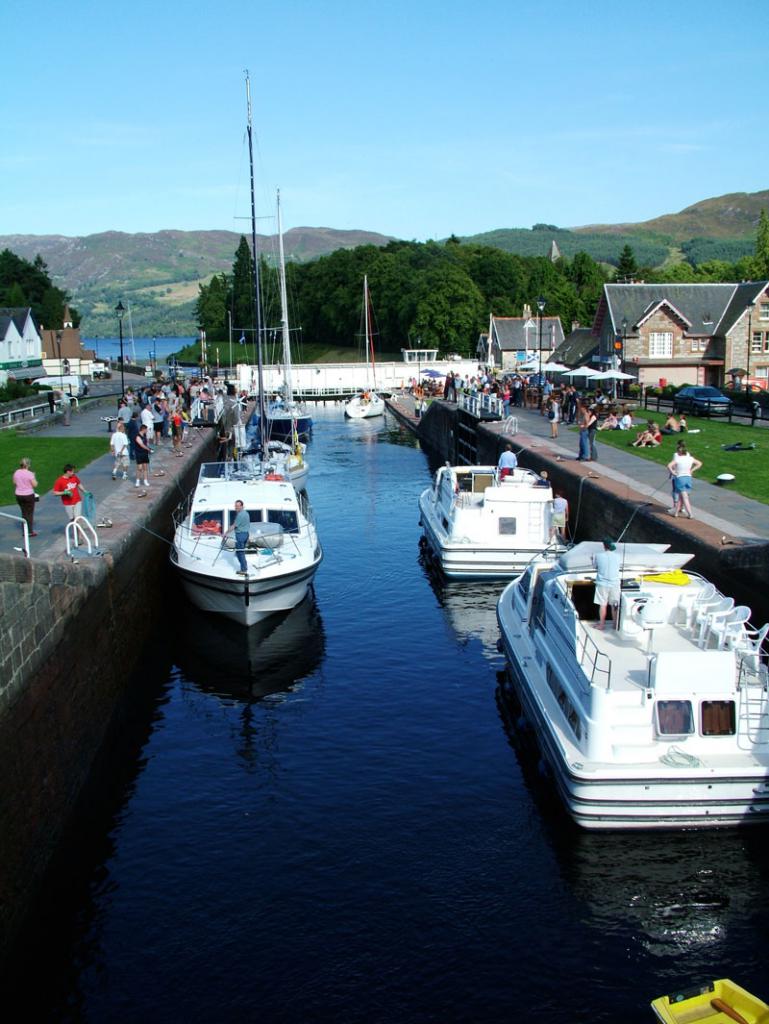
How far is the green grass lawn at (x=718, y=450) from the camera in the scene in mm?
29578

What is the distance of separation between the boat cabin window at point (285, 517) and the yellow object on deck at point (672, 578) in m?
11.8

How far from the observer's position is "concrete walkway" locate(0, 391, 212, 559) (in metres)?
22.0

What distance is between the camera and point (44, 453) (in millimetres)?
38438

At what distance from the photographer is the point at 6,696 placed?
44.3 feet

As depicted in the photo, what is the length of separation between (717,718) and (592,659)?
2064 mm

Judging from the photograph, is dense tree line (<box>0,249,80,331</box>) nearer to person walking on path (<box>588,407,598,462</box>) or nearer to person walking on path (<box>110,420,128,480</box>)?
person walking on path (<box>110,420,128,480</box>)

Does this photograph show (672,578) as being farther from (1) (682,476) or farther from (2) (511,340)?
(2) (511,340)

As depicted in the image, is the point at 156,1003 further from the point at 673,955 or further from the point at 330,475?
the point at 330,475

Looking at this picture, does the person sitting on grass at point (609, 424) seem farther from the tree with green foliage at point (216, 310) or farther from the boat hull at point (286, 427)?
the tree with green foliage at point (216, 310)

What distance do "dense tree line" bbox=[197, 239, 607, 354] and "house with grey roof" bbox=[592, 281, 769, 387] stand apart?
47.9m

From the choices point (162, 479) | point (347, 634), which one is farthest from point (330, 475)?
point (347, 634)

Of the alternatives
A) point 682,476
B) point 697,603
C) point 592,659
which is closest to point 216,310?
point 682,476

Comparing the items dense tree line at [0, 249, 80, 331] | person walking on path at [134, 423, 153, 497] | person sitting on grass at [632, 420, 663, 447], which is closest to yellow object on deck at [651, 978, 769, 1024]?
person walking on path at [134, 423, 153, 497]

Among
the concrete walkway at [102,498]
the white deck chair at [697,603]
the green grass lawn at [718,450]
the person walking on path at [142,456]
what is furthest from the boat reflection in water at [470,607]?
the person walking on path at [142,456]
